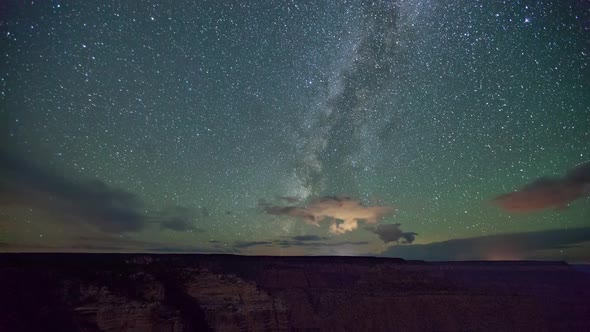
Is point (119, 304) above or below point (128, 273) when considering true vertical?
below

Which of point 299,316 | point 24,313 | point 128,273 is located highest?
point 128,273

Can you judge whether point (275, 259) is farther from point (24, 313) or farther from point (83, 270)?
point (24, 313)

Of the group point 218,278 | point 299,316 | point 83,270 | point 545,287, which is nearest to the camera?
point 83,270

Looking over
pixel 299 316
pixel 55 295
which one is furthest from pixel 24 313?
pixel 299 316

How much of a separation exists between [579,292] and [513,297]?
73.1 ft

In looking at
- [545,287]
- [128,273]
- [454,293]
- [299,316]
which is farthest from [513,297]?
[128,273]

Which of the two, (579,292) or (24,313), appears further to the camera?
(579,292)

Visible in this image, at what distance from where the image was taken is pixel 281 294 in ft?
185

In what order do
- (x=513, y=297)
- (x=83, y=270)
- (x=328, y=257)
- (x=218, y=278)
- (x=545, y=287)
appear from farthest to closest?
(x=545, y=287), (x=328, y=257), (x=513, y=297), (x=218, y=278), (x=83, y=270)

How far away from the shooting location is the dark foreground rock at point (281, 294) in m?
27.3

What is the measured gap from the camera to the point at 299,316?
174 feet

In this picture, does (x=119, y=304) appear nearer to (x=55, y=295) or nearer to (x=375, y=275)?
(x=55, y=295)

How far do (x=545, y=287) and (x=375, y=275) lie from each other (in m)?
36.6

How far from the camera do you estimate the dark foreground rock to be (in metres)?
27.3
